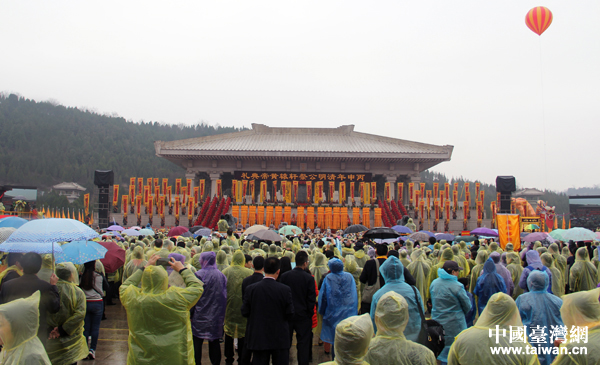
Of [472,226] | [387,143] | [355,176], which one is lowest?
[472,226]

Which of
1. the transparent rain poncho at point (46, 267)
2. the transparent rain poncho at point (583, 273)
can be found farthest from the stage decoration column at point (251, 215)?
the transparent rain poncho at point (46, 267)

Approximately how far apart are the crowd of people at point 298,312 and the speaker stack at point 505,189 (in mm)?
14814

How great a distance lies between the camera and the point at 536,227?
17766 millimetres

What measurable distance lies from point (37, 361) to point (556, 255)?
7982 millimetres

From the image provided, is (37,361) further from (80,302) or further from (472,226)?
(472,226)

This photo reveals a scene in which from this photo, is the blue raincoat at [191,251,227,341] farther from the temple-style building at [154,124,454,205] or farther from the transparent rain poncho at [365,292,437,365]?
the temple-style building at [154,124,454,205]

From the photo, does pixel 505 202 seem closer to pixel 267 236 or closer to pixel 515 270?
pixel 267 236

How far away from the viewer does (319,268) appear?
6.60m

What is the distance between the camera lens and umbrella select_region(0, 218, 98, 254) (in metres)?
5.17

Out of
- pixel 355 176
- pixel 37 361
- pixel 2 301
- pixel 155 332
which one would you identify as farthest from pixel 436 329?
pixel 355 176

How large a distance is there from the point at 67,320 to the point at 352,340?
10.6ft

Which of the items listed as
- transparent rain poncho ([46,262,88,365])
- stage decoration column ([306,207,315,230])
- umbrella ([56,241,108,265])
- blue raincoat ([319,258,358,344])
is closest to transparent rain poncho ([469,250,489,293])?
blue raincoat ([319,258,358,344])

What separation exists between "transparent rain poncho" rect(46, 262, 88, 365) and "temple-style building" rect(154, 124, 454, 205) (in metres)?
21.6

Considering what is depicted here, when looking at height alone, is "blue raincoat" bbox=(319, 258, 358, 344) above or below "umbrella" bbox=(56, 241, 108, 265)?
below
